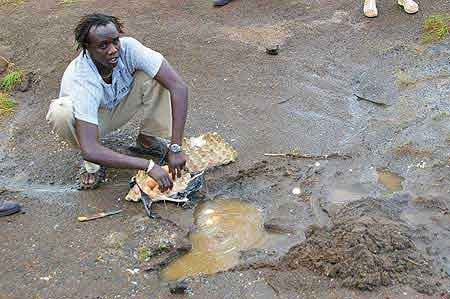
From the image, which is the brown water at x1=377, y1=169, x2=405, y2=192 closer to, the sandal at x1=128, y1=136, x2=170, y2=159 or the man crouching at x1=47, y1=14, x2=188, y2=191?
the man crouching at x1=47, y1=14, x2=188, y2=191

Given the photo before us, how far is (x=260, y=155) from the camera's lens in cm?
413

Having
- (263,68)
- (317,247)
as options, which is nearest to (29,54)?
(263,68)

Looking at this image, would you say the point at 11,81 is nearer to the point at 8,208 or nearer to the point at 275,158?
the point at 8,208

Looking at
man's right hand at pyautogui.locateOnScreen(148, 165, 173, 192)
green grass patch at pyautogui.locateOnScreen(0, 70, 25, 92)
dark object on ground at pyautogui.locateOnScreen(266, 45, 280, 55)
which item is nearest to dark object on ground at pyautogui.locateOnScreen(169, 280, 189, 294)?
man's right hand at pyautogui.locateOnScreen(148, 165, 173, 192)

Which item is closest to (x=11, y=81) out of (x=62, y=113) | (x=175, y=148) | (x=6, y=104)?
(x=6, y=104)

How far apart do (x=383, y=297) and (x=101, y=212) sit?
169 cm

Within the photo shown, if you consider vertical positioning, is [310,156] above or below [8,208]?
below

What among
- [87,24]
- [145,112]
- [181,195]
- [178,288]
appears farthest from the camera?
[145,112]

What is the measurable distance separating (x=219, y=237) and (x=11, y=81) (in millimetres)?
2794

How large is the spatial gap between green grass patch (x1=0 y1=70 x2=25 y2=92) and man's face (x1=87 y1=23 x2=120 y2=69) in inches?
81.3

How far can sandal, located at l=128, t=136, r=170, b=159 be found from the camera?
162 inches

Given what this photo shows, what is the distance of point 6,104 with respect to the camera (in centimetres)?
507

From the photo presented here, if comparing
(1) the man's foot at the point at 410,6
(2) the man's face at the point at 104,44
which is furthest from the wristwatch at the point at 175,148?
(1) the man's foot at the point at 410,6

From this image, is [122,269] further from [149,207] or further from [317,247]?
[317,247]
